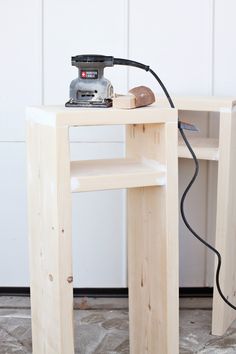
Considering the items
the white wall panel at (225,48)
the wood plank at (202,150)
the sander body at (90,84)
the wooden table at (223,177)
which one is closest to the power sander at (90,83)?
the sander body at (90,84)

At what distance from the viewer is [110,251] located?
2684 millimetres

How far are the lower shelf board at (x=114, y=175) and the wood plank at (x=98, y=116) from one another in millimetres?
138

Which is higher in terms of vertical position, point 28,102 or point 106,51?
point 106,51

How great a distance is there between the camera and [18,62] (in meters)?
2.57

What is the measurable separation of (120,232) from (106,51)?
0.70m

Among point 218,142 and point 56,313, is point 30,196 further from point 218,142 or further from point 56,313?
point 218,142

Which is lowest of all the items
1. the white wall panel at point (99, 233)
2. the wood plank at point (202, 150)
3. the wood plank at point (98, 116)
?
the white wall panel at point (99, 233)

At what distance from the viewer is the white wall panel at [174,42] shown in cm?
256

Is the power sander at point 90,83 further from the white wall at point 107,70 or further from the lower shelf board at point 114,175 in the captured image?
the white wall at point 107,70

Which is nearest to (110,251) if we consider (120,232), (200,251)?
(120,232)

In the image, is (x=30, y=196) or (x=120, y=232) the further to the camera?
(x=120, y=232)

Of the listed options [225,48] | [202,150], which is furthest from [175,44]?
[202,150]

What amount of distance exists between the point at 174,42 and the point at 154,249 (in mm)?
946

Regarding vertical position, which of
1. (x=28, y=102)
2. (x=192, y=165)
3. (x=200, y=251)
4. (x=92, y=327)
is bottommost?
(x=92, y=327)
